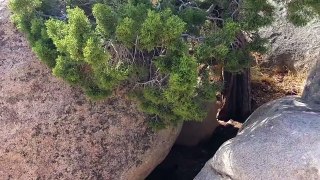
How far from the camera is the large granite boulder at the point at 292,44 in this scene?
5250mm

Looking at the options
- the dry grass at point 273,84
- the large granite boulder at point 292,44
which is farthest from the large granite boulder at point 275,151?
the large granite boulder at point 292,44

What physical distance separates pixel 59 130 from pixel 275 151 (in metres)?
1.32

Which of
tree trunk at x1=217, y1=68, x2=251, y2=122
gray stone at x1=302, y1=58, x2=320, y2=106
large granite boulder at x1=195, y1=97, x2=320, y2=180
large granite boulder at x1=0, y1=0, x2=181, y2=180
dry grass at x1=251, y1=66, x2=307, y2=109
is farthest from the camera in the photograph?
dry grass at x1=251, y1=66, x2=307, y2=109

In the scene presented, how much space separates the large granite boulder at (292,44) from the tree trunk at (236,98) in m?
0.69

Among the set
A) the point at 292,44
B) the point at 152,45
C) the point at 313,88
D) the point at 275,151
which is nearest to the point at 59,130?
the point at 152,45

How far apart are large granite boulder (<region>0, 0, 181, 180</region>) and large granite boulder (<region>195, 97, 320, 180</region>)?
521 mm

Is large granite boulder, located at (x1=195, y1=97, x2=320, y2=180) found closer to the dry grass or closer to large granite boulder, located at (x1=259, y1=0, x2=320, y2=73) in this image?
the dry grass

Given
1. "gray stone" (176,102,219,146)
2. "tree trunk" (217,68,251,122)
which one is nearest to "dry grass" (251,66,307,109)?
"tree trunk" (217,68,251,122)

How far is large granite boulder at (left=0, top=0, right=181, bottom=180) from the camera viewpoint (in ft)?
11.3

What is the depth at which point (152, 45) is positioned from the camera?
9.75 feet

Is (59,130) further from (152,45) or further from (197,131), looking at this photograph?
(197,131)

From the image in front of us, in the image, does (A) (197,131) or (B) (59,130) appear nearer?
(B) (59,130)

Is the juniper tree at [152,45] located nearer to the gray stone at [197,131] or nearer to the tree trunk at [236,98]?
the tree trunk at [236,98]

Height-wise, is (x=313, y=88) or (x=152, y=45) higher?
(x=152, y=45)
